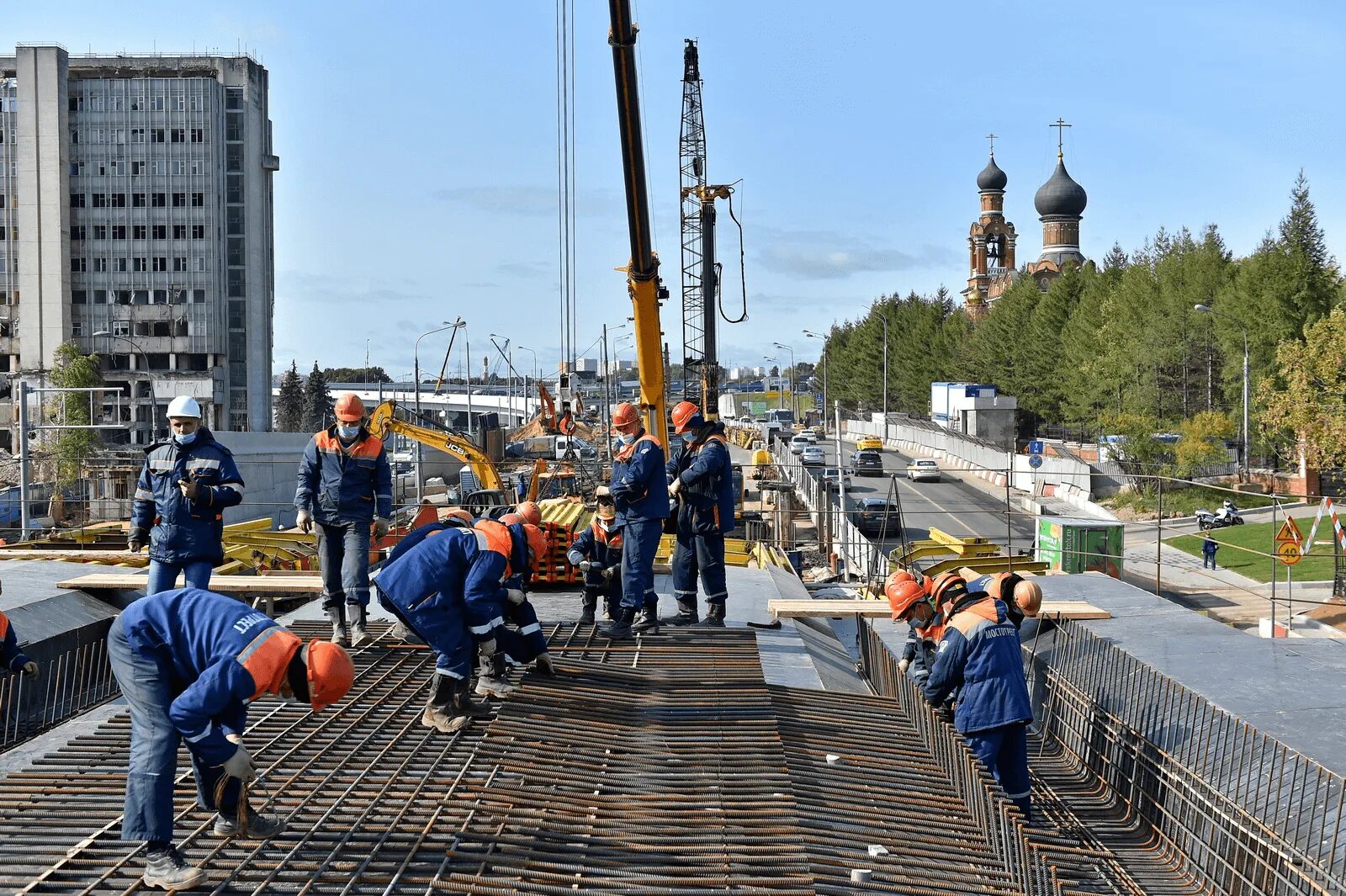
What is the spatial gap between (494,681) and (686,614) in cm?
300

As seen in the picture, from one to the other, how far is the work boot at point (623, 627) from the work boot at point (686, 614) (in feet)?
2.40

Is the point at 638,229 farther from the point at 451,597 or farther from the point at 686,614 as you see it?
the point at 451,597

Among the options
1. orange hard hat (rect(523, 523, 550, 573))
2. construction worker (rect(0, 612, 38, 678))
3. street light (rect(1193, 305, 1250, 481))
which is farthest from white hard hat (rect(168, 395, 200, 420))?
street light (rect(1193, 305, 1250, 481))

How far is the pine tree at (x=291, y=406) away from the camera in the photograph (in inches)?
4419

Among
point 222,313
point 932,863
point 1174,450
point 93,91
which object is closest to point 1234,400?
point 1174,450

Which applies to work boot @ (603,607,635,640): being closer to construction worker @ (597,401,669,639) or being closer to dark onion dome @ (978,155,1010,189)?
construction worker @ (597,401,669,639)

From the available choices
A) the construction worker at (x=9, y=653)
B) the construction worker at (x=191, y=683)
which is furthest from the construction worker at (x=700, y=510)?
the construction worker at (x=191, y=683)

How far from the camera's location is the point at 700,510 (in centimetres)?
1015

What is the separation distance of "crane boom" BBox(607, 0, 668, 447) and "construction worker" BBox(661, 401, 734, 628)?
18.3ft

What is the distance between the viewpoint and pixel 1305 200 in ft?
152

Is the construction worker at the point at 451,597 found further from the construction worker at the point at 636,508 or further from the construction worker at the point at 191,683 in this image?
the construction worker at the point at 636,508

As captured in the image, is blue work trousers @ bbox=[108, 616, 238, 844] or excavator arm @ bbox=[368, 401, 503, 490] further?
excavator arm @ bbox=[368, 401, 503, 490]

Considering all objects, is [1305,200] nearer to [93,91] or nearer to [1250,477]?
[1250,477]

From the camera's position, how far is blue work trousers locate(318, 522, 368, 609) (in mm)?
8969
